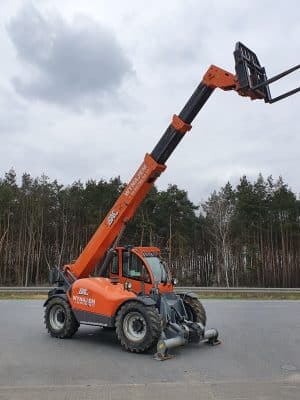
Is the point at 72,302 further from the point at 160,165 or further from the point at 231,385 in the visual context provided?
the point at 231,385

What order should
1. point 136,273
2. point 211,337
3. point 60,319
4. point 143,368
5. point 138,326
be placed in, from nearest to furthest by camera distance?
point 143,368
point 138,326
point 211,337
point 136,273
point 60,319

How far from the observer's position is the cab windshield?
10.0m

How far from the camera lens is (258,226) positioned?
46781 millimetres

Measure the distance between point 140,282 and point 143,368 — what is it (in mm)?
2395

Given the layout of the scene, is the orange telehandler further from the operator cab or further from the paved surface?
the paved surface

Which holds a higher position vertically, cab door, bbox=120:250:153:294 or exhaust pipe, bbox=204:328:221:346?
cab door, bbox=120:250:153:294

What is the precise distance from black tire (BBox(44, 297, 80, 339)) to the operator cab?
124 cm

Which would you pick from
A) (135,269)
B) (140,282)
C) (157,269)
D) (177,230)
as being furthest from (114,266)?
(177,230)

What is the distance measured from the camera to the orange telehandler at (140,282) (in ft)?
29.8

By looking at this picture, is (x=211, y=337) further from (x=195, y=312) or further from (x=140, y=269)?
(x=140, y=269)

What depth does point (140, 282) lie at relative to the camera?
9.97 m

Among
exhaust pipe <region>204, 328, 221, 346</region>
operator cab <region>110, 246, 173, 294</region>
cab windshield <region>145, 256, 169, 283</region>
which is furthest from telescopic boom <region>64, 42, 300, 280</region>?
exhaust pipe <region>204, 328, 221, 346</region>

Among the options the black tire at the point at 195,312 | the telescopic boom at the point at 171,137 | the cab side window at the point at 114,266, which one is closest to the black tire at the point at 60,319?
the telescopic boom at the point at 171,137

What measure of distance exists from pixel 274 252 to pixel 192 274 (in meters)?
8.63
